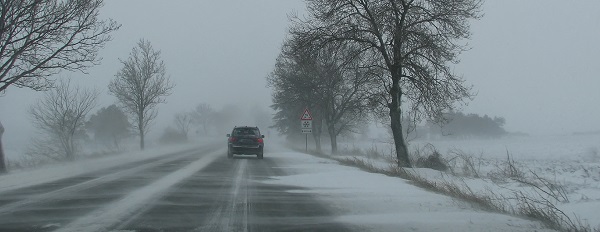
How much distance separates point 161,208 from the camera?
26.5 feet

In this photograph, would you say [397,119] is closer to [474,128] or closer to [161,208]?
[161,208]

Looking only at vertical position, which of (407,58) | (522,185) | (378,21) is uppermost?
(378,21)

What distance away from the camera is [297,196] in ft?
32.5

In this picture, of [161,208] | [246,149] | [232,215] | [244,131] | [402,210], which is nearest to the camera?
[232,215]

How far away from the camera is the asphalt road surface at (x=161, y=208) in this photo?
6594 millimetres

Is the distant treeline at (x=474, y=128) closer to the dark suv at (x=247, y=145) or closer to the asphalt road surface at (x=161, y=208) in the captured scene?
the dark suv at (x=247, y=145)

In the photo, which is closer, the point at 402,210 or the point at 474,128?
the point at 402,210

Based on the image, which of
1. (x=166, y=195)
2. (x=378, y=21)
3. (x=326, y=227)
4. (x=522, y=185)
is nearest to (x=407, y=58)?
(x=378, y=21)

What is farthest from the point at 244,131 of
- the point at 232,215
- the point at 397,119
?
the point at 232,215

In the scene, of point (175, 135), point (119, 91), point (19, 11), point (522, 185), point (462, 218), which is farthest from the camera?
point (175, 135)

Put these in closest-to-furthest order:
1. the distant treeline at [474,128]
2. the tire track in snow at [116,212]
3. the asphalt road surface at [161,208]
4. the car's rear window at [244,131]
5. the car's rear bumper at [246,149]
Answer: the tire track in snow at [116,212]
the asphalt road surface at [161,208]
the car's rear bumper at [246,149]
the car's rear window at [244,131]
the distant treeline at [474,128]

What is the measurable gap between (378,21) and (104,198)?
11.7m

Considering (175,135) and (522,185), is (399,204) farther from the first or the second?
(175,135)

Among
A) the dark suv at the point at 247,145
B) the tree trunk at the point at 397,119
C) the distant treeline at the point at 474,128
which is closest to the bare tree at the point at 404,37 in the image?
the tree trunk at the point at 397,119
